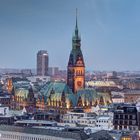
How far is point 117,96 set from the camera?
57594 mm

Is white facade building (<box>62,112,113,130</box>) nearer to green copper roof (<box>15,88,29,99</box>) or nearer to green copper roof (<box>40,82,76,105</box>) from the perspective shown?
green copper roof (<box>40,82,76,105</box>)

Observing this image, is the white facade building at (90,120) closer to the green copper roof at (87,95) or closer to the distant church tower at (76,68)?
the green copper roof at (87,95)

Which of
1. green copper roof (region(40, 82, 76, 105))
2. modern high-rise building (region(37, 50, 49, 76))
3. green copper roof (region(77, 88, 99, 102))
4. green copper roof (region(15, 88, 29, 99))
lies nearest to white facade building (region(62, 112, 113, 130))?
green copper roof (region(77, 88, 99, 102))

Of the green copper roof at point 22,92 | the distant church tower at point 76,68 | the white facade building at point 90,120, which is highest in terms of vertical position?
the distant church tower at point 76,68

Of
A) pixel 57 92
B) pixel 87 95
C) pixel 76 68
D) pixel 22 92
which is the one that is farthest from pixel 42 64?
pixel 87 95

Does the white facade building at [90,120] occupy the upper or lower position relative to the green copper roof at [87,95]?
lower

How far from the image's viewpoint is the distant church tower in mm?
49906

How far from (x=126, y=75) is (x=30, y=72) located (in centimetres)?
1753

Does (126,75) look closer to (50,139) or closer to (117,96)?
(117,96)

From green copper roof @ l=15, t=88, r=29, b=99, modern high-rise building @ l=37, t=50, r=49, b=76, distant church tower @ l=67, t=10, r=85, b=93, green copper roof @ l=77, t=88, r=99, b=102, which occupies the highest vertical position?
modern high-rise building @ l=37, t=50, r=49, b=76

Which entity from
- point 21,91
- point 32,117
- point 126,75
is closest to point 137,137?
point 32,117

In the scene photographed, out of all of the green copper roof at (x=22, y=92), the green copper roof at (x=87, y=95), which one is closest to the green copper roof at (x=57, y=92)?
the green copper roof at (x=87, y=95)

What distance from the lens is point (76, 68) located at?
50.0 m

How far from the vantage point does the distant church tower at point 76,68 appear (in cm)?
4991
